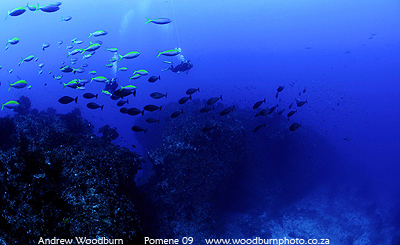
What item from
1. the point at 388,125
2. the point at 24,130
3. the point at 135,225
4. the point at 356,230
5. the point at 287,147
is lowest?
the point at 388,125

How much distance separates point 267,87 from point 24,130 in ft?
336

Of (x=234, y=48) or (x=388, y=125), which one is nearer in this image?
(x=388, y=125)

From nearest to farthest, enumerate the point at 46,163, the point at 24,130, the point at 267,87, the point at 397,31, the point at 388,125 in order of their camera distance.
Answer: the point at 46,163 < the point at 24,130 < the point at 388,125 < the point at 267,87 < the point at 397,31

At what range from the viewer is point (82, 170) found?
432cm

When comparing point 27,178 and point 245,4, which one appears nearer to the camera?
point 27,178

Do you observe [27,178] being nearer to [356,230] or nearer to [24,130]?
[24,130]

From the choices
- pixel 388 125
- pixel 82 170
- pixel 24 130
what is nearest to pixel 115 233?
pixel 82 170

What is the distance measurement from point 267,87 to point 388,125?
54.4m

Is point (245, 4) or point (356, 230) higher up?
point (245, 4)

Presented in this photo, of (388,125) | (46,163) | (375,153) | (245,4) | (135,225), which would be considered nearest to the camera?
(135,225)

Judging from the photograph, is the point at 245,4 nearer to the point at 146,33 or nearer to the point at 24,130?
the point at 146,33

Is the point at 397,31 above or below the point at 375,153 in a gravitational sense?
above

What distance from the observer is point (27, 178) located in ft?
12.7

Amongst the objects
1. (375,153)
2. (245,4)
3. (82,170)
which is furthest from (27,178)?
(245,4)
